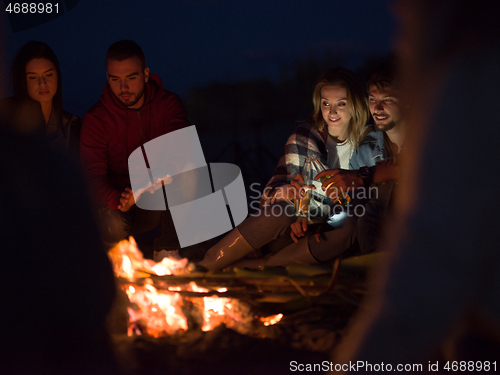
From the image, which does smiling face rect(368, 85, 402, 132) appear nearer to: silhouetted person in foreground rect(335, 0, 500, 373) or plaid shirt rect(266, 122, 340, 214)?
plaid shirt rect(266, 122, 340, 214)

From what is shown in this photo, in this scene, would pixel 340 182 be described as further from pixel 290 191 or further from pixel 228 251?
pixel 228 251

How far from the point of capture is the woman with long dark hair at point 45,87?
9.56 feet

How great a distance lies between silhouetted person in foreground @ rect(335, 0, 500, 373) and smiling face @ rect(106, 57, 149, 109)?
257 cm

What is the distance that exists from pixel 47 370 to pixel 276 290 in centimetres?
101

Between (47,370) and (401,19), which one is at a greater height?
(401,19)

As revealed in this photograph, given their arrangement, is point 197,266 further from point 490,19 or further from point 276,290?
point 490,19

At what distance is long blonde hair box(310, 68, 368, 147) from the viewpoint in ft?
8.42

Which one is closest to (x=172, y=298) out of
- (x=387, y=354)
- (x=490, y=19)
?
(x=387, y=354)

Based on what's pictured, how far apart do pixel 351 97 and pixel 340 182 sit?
54cm

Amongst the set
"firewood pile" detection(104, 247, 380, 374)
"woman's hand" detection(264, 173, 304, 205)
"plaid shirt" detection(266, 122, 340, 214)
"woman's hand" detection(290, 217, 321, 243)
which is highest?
"plaid shirt" detection(266, 122, 340, 214)

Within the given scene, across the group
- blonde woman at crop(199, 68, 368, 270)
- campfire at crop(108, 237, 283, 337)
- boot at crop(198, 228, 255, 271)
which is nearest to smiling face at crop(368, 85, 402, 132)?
blonde woman at crop(199, 68, 368, 270)

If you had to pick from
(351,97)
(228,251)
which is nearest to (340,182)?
(351,97)

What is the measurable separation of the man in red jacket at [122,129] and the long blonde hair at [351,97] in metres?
1.08

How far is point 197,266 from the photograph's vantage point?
268 centimetres
